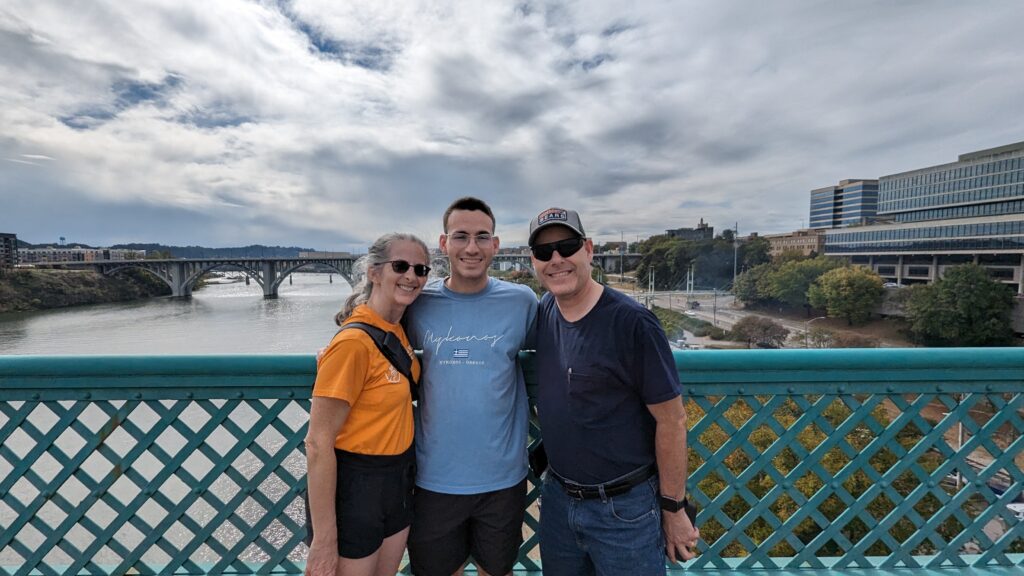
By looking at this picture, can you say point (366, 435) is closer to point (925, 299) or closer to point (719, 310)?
point (925, 299)

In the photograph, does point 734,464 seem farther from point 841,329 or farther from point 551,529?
point 841,329

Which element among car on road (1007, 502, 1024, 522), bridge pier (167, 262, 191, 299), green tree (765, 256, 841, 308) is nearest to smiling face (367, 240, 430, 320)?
car on road (1007, 502, 1024, 522)

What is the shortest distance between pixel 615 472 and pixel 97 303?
52.8 metres

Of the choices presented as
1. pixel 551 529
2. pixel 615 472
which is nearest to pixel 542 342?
pixel 615 472

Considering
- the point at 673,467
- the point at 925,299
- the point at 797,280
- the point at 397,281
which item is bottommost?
the point at 925,299

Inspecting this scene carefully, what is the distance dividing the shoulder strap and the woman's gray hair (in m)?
0.13

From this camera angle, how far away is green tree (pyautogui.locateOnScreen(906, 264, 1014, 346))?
3089 centimetres

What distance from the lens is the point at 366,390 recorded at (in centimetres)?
150

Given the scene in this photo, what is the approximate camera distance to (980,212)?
161ft

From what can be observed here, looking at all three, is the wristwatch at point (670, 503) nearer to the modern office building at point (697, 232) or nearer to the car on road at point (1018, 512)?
the car on road at point (1018, 512)

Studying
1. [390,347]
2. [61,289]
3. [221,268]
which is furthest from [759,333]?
[61,289]

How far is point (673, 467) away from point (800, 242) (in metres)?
85.6

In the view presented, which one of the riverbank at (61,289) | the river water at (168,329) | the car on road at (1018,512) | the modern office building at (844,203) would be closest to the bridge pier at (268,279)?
the river water at (168,329)

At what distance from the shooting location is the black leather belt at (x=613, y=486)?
1.50 meters
